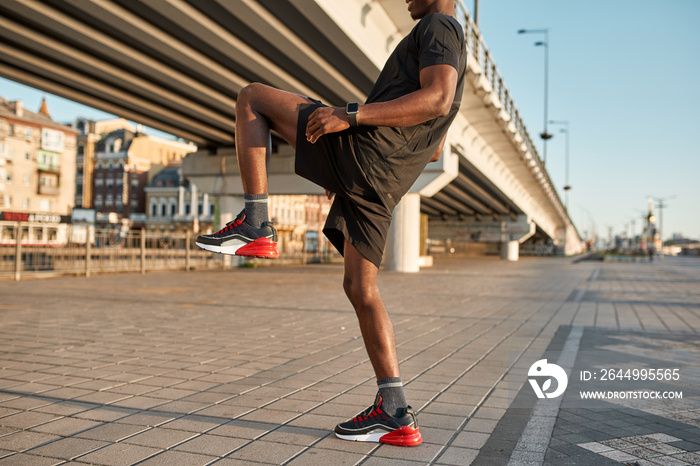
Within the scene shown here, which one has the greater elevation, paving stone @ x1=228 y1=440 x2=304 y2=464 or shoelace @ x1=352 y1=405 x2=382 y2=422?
shoelace @ x1=352 y1=405 x2=382 y2=422

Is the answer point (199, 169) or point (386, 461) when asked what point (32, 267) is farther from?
point (386, 461)

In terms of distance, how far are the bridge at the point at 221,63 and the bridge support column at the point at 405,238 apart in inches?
1.8

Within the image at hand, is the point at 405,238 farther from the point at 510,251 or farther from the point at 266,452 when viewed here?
the point at 510,251

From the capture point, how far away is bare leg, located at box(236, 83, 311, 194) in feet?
8.44

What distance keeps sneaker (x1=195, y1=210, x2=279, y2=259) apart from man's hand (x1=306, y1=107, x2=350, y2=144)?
1.51 feet

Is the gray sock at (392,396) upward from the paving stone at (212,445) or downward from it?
upward

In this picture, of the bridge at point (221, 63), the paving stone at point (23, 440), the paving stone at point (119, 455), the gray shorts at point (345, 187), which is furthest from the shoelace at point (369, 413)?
the bridge at point (221, 63)

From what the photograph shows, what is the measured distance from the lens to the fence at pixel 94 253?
16.8m

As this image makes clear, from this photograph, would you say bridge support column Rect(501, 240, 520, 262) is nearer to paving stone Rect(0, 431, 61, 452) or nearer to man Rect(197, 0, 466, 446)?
man Rect(197, 0, 466, 446)

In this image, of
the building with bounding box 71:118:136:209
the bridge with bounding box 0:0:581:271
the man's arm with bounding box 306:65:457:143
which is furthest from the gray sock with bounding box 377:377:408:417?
the building with bounding box 71:118:136:209

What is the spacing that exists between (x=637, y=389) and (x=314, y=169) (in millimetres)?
3119

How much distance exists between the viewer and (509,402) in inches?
154

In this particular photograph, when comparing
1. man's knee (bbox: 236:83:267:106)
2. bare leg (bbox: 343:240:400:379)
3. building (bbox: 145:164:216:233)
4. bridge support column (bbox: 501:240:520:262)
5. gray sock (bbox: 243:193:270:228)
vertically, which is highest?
building (bbox: 145:164:216:233)

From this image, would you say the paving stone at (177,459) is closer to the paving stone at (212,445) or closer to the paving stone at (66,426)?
the paving stone at (212,445)
